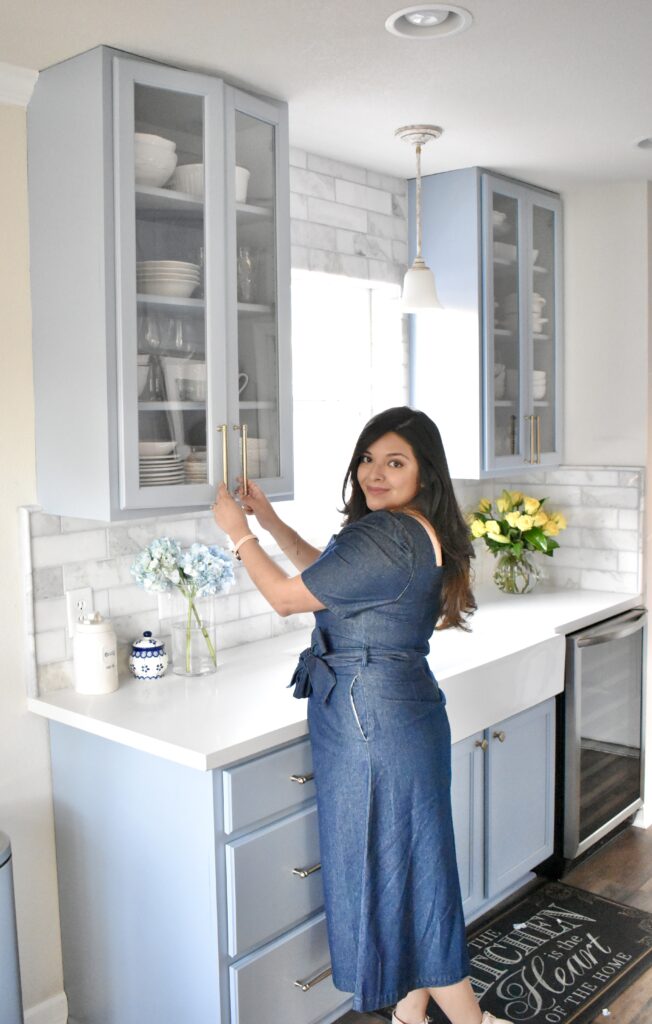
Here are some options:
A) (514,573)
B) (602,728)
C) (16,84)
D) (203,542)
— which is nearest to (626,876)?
(602,728)

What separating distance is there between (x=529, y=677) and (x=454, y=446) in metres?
0.89

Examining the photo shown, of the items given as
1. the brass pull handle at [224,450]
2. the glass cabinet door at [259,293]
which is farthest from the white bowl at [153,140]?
the brass pull handle at [224,450]

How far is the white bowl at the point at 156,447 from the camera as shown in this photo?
2.32m

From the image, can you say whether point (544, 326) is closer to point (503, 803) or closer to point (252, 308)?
point (252, 308)

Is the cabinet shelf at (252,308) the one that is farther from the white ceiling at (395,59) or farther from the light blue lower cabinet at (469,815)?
the light blue lower cabinet at (469,815)

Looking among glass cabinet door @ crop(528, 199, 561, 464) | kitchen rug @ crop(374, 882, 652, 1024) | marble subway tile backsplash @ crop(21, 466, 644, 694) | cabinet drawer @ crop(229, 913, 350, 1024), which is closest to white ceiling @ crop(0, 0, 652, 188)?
glass cabinet door @ crop(528, 199, 561, 464)

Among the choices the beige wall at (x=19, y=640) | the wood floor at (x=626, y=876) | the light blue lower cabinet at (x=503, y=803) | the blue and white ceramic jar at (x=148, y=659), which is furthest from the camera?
the light blue lower cabinet at (x=503, y=803)

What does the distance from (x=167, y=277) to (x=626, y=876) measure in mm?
2613

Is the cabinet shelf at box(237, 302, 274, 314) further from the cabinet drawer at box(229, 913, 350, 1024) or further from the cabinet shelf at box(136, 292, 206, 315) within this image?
the cabinet drawer at box(229, 913, 350, 1024)

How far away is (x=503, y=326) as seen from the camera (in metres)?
3.62

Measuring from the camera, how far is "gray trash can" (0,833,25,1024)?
7.12ft

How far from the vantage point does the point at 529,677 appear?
3.18 meters

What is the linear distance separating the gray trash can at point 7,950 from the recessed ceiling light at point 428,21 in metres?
1.98

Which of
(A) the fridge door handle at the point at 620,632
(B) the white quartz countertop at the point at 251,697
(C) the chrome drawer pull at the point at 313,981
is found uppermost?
(B) the white quartz countertop at the point at 251,697
